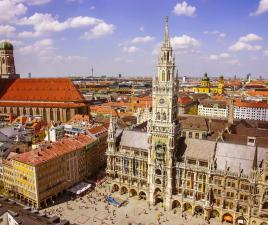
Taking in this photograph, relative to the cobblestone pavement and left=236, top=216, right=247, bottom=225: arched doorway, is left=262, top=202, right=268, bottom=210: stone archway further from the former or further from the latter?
the cobblestone pavement

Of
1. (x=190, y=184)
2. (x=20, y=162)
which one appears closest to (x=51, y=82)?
(x=20, y=162)

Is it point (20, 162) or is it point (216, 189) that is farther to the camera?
point (20, 162)

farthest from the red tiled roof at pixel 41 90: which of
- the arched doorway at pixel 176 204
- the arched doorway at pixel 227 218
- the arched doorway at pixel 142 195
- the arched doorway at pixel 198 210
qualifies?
the arched doorway at pixel 227 218

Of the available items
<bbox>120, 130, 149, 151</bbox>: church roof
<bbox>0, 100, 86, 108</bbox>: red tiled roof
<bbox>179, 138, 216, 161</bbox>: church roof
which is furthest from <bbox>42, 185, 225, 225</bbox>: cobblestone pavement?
<bbox>0, 100, 86, 108</bbox>: red tiled roof

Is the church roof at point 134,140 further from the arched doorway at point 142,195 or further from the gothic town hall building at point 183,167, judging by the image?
the arched doorway at point 142,195

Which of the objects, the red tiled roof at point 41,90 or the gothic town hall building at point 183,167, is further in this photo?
the red tiled roof at point 41,90

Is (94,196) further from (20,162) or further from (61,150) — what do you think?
(20,162)
